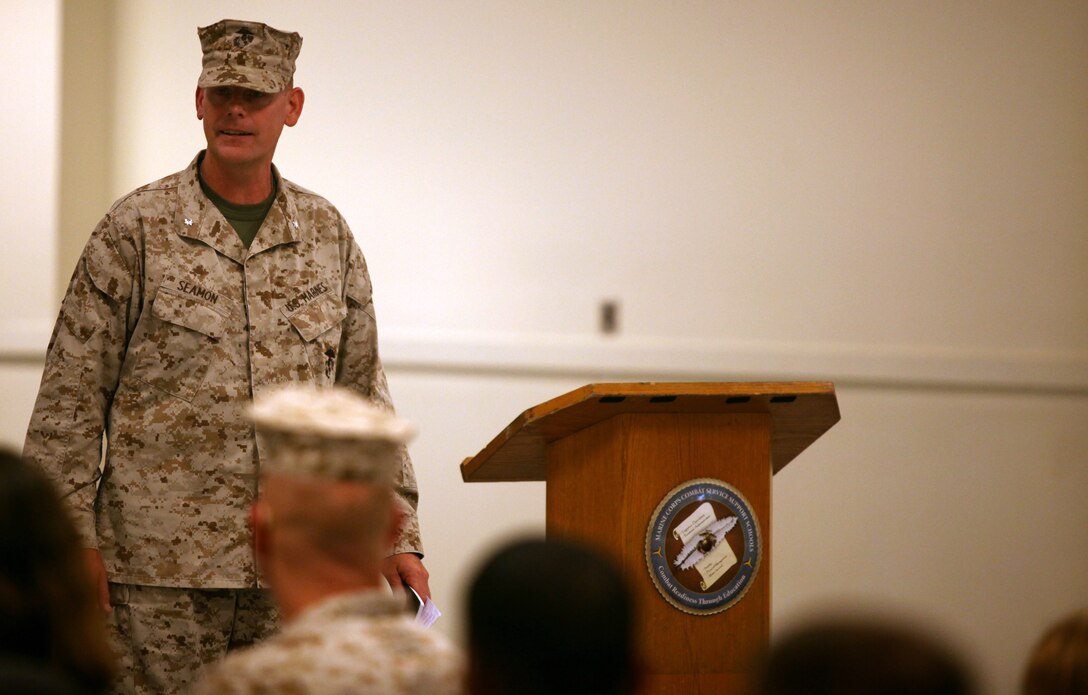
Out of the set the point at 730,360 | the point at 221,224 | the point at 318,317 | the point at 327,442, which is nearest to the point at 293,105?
the point at 221,224

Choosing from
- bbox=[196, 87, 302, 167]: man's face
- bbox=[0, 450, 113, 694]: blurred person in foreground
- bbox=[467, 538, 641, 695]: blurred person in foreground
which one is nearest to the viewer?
bbox=[467, 538, 641, 695]: blurred person in foreground

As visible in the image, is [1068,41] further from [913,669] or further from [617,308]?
[913,669]

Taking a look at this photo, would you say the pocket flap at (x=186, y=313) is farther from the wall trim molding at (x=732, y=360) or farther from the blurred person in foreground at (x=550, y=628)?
the wall trim molding at (x=732, y=360)

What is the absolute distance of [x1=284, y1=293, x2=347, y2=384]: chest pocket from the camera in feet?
9.38

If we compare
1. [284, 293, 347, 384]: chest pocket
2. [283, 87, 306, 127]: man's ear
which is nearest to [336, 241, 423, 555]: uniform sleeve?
[284, 293, 347, 384]: chest pocket

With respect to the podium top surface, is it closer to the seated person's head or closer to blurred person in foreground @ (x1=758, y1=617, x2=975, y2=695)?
the seated person's head

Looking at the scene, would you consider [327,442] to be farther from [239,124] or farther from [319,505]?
[239,124]

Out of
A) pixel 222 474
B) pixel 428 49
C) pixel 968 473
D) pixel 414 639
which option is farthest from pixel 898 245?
pixel 414 639

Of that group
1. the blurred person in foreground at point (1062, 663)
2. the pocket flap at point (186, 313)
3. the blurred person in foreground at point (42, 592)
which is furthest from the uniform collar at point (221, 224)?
the blurred person in foreground at point (1062, 663)

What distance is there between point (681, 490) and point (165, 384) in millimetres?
1045

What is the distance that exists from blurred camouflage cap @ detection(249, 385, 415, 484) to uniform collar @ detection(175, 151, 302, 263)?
1.24 meters

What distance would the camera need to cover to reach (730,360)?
4945 millimetres

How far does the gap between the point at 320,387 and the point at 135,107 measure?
6.87 ft

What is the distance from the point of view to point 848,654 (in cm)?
114
